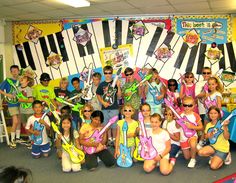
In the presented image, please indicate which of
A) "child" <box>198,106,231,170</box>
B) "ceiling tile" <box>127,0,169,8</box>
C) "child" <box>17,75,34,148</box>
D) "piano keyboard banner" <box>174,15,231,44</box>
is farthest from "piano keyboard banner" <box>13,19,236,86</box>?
"child" <box>198,106,231,170</box>

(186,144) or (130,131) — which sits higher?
(130,131)

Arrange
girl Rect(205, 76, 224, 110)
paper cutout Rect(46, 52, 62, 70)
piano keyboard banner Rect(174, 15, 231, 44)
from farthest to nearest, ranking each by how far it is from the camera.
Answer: paper cutout Rect(46, 52, 62, 70) < piano keyboard banner Rect(174, 15, 231, 44) < girl Rect(205, 76, 224, 110)

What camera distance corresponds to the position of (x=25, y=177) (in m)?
1.25

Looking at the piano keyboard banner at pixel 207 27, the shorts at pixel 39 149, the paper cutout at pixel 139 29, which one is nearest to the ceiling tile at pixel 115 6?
the paper cutout at pixel 139 29

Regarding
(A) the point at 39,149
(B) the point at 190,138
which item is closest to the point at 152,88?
(B) the point at 190,138

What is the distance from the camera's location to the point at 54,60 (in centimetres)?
593

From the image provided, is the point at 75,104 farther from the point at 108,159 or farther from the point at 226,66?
the point at 226,66

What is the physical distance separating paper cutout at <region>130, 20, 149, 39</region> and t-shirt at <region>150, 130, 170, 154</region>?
93.5 inches

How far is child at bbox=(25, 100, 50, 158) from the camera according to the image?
428 cm

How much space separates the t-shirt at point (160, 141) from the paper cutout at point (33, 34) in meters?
3.52

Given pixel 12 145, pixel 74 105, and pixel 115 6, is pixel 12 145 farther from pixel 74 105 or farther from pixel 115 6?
pixel 115 6

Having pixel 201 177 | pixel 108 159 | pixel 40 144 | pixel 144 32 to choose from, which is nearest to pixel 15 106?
pixel 40 144

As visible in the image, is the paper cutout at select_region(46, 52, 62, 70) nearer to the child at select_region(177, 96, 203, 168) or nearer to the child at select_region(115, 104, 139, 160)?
the child at select_region(115, 104, 139, 160)

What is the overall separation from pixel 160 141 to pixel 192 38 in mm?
2412
